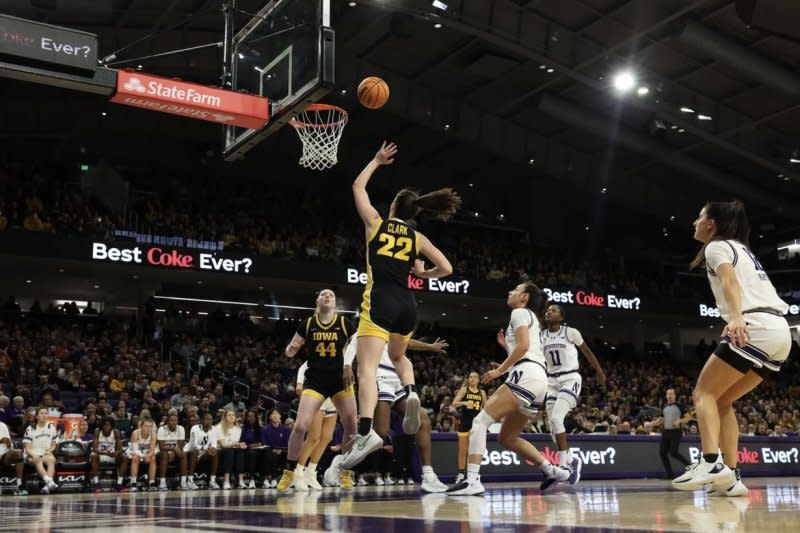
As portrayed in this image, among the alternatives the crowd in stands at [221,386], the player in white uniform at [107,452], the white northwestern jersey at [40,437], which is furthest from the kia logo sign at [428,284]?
the white northwestern jersey at [40,437]

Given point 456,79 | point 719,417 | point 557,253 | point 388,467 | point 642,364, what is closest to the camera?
point 719,417

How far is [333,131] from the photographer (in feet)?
49.3

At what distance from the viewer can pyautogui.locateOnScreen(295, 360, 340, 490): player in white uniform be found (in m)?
9.16

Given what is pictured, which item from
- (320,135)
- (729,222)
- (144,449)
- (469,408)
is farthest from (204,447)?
(729,222)

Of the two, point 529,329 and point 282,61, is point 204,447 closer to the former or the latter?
point 282,61

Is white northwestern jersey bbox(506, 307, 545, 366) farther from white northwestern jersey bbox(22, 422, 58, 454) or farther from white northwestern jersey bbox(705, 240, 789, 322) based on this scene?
white northwestern jersey bbox(22, 422, 58, 454)

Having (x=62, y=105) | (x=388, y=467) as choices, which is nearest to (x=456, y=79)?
(x=62, y=105)

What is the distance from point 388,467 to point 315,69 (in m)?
6.25

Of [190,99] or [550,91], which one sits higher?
[550,91]

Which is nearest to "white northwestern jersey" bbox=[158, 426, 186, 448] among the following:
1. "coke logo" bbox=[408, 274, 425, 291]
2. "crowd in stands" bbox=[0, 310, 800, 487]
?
"crowd in stands" bbox=[0, 310, 800, 487]

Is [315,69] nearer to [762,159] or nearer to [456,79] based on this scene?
[456,79]

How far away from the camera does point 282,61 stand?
37.5 ft

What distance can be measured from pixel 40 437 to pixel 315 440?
5.97 metres

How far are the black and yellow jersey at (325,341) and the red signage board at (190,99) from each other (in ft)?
12.5
